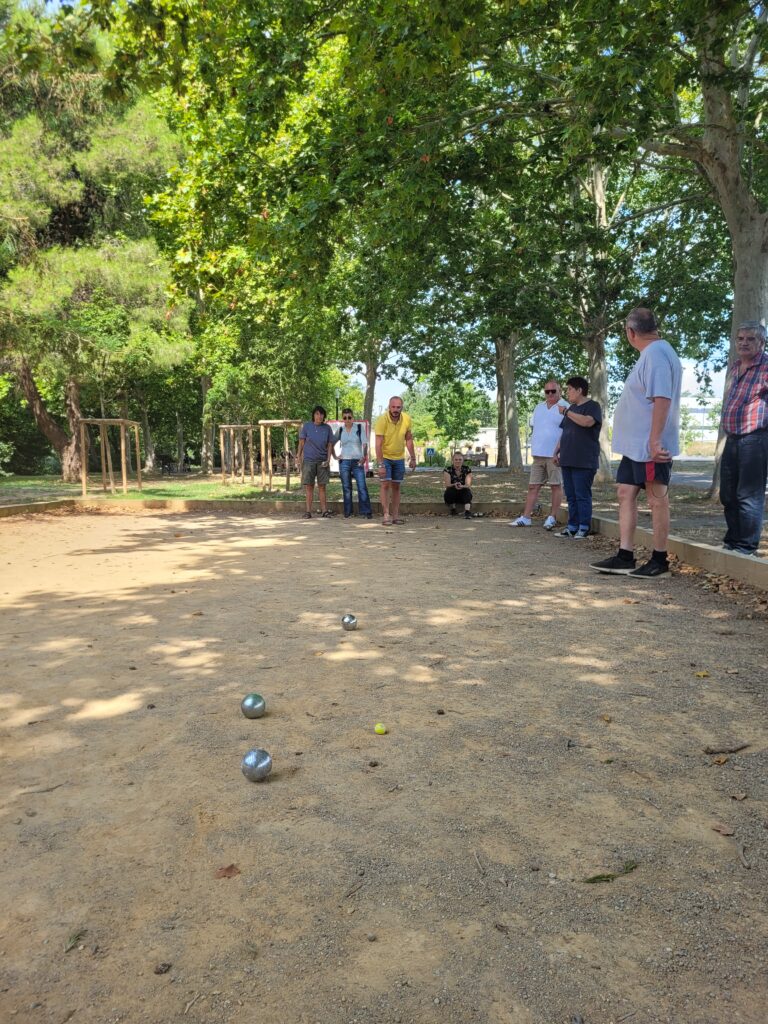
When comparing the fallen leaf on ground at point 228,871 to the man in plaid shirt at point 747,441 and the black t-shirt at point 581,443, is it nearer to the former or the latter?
the man in plaid shirt at point 747,441

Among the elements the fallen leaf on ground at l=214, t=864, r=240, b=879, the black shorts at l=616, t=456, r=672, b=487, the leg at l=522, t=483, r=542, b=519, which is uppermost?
the black shorts at l=616, t=456, r=672, b=487

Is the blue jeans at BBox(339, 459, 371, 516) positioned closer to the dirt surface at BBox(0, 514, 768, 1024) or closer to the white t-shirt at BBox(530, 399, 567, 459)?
the white t-shirt at BBox(530, 399, 567, 459)

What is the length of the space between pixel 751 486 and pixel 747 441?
1.38 ft

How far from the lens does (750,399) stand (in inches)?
273

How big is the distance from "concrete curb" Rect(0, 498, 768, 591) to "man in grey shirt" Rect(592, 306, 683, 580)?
1.89 feet

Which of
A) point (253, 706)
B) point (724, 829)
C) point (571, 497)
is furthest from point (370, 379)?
point (724, 829)

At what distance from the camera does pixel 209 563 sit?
8.24 metres

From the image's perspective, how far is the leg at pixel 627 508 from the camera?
685cm

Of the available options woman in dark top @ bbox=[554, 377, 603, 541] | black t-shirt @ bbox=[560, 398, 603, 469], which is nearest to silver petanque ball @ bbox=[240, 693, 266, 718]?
woman in dark top @ bbox=[554, 377, 603, 541]

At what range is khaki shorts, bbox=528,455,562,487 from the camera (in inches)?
→ 432

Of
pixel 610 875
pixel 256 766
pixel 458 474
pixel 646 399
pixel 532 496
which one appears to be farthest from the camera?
pixel 458 474

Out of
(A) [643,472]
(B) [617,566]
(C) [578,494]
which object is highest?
(A) [643,472]

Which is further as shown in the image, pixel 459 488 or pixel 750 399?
pixel 459 488

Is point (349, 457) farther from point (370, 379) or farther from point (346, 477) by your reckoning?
point (370, 379)
